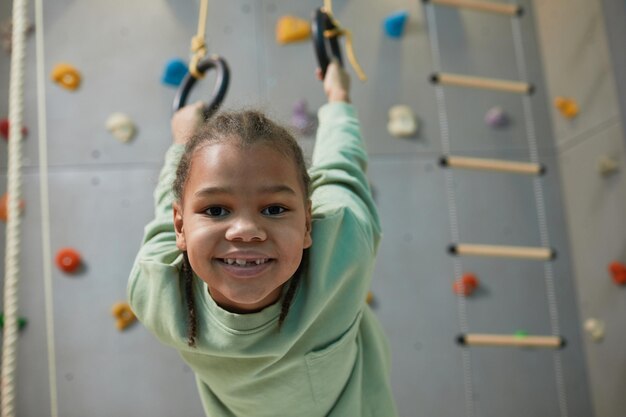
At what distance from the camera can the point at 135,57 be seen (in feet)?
8.61

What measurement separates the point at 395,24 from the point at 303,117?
55 cm

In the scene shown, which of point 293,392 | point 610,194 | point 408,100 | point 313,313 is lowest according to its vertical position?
point 293,392

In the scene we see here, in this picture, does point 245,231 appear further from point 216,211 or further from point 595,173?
point 595,173

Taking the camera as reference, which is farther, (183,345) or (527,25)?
(527,25)

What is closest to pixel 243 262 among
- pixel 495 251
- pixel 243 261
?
pixel 243 261

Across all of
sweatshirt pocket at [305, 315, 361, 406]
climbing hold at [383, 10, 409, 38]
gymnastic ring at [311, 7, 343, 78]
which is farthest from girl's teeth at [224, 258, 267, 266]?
climbing hold at [383, 10, 409, 38]

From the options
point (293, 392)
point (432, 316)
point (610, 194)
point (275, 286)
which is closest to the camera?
point (275, 286)

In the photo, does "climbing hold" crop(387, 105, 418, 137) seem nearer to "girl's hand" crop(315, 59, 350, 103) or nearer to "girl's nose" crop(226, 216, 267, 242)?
"girl's hand" crop(315, 59, 350, 103)

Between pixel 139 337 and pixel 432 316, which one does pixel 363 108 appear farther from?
pixel 139 337

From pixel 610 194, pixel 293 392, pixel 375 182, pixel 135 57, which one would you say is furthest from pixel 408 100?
pixel 293 392

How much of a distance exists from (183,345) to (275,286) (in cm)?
21

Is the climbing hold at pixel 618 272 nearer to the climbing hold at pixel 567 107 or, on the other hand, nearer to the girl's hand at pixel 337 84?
the climbing hold at pixel 567 107

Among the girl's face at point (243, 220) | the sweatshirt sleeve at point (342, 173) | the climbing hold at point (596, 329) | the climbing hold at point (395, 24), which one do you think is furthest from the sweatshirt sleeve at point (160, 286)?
the climbing hold at point (596, 329)

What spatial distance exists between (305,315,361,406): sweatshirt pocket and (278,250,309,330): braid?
93 millimetres
